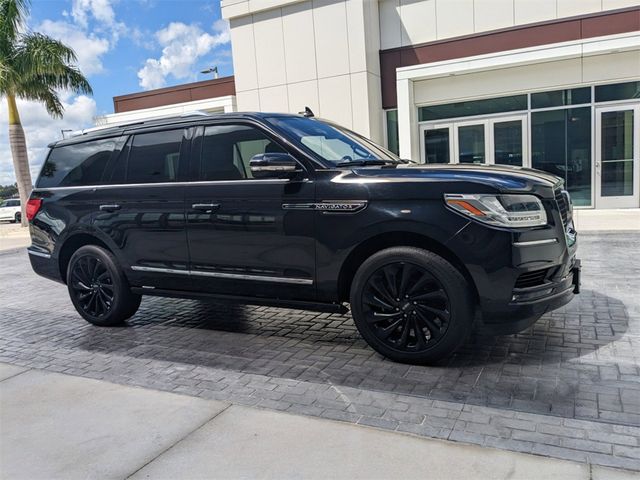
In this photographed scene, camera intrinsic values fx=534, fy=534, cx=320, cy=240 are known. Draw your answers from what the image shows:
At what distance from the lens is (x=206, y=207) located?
15.5ft

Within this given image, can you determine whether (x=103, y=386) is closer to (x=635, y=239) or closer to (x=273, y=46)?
(x=635, y=239)

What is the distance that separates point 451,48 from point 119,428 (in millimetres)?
14158

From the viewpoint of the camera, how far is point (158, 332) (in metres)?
5.50

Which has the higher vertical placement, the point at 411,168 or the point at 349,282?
the point at 411,168

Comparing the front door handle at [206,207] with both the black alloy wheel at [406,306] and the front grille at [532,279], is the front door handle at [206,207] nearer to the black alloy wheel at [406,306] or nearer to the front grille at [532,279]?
the black alloy wheel at [406,306]

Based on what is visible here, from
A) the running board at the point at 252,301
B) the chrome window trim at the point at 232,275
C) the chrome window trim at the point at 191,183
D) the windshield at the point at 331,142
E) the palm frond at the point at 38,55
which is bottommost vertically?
the running board at the point at 252,301

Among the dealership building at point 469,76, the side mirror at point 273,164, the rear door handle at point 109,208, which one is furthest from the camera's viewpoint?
the dealership building at point 469,76

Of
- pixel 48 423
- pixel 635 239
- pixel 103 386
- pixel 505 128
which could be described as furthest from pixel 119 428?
pixel 505 128

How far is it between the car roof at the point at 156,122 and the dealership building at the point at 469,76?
1079cm

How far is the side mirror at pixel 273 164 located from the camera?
4.17 metres

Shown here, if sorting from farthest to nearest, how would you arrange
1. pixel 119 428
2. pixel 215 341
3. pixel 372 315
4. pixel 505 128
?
pixel 505 128 < pixel 215 341 < pixel 372 315 < pixel 119 428

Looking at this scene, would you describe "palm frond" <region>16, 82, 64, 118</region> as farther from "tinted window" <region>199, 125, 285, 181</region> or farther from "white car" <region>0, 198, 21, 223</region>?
"tinted window" <region>199, 125, 285, 181</region>

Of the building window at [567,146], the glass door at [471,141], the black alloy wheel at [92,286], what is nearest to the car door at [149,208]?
the black alloy wheel at [92,286]

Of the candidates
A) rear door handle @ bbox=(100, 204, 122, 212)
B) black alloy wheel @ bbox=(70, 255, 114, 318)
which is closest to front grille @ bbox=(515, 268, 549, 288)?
rear door handle @ bbox=(100, 204, 122, 212)
